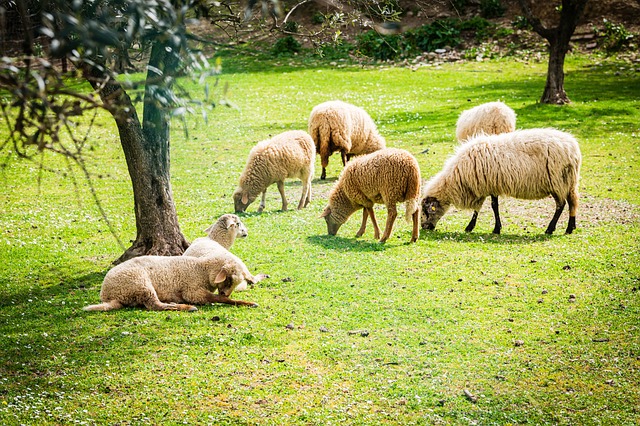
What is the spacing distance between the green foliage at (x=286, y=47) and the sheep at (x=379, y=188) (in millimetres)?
25828

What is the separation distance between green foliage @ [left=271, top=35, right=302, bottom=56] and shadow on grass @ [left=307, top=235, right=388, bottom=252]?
2604cm

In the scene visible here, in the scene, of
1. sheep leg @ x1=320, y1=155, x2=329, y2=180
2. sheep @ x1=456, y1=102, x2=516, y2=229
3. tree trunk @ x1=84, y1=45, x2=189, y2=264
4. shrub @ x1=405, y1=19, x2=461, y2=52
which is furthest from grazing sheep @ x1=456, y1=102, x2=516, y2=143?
shrub @ x1=405, y1=19, x2=461, y2=52

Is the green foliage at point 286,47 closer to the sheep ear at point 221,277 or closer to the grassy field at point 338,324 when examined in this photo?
the grassy field at point 338,324

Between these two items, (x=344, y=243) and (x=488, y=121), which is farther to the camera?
(x=488, y=121)

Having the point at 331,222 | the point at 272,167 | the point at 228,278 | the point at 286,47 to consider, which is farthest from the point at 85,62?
the point at 286,47

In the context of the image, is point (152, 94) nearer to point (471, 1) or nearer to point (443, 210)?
point (443, 210)

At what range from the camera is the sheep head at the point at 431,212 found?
12891 millimetres

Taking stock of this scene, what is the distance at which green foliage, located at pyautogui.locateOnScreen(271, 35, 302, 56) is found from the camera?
37000 millimetres

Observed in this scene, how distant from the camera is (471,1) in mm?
37750

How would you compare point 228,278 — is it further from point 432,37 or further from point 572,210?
point 432,37

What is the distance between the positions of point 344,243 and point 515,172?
3.18 metres

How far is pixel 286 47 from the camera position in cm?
3728

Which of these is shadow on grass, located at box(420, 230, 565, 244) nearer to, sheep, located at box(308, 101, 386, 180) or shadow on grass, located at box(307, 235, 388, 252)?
shadow on grass, located at box(307, 235, 388, 252)

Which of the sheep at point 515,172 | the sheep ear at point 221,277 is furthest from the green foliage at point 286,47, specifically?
the sheep ear at point 221,277
